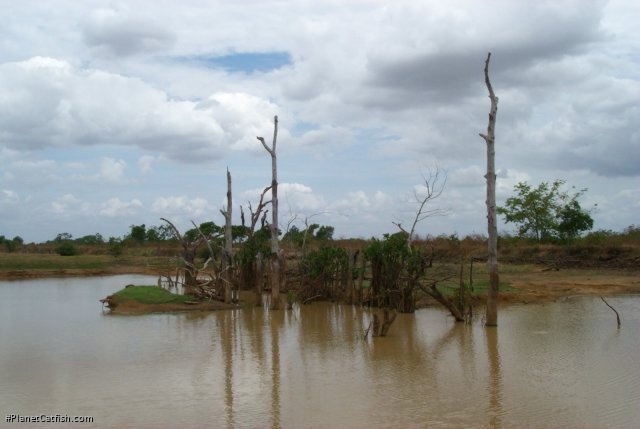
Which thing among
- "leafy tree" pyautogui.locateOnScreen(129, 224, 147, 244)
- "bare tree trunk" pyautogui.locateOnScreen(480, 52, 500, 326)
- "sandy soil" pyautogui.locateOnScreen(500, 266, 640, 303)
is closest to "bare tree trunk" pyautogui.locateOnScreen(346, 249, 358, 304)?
"sandy soil" pyautogui.locateOnScreen(500, 266, 640, 303)

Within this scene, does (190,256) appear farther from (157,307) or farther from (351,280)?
(351,280)

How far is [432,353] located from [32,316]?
1163cm

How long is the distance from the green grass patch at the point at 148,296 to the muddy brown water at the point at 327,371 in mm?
1661

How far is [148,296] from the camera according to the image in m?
18.2

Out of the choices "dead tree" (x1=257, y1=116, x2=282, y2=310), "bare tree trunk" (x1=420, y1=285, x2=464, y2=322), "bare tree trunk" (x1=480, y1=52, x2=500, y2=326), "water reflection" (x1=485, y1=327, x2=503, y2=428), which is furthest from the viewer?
"dead tree" (x1=257, y1=116, x2=282, y2=310)

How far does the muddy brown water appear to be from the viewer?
747 cm

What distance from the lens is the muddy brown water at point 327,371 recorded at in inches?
294

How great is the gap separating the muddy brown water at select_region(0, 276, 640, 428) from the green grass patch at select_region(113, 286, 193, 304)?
1661 millimetres

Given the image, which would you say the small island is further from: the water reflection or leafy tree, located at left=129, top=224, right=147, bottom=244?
leafy tree, located at left=129, top=224, right=147, bottom=244

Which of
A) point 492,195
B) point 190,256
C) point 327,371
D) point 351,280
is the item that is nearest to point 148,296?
point 190,256

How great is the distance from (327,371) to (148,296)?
32.1 feet

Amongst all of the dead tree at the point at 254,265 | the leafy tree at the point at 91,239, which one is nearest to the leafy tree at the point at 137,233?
the leafy tree at the point at 91,239

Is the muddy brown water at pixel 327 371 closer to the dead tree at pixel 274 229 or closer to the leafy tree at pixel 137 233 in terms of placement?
the dead tree at pixel 274 229

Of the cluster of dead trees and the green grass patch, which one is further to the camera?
the green grass patch
